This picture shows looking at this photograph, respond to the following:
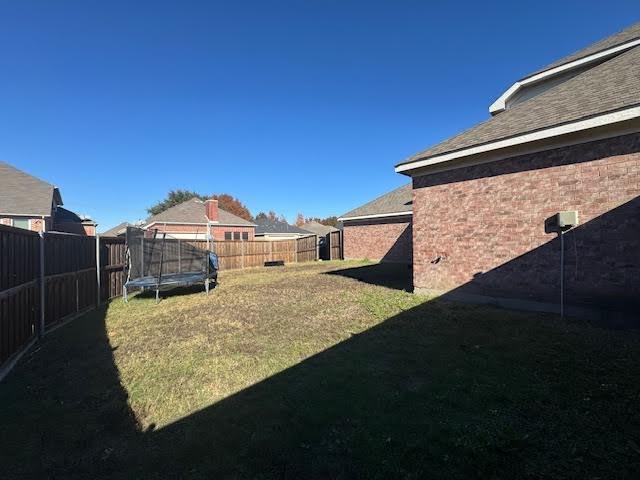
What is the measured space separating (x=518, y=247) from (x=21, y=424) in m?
8.39

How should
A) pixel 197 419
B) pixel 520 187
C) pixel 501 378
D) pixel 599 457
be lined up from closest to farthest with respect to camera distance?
pixel 599 457
pixel 197 419
pixel 501 378
pixel 520 187

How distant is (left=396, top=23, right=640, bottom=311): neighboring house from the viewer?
5.70 metres

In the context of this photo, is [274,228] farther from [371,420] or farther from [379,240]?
[371,420]

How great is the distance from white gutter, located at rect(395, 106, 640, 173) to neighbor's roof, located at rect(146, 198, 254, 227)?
26887 mm

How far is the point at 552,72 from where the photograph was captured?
33.2 ft

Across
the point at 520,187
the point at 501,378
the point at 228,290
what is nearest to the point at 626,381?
the point at 501,378

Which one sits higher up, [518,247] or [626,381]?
[518,247]

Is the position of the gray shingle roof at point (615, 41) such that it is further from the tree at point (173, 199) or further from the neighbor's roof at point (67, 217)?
the tree at point (173, 199)

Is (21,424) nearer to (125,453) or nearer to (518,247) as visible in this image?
(125,453)

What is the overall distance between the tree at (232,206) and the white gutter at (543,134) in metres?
58.6

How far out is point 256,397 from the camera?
361 centimetres

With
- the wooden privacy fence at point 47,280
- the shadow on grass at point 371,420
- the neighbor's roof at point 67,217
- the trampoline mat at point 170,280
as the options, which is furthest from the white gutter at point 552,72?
the neighbor's roof at point 67,217

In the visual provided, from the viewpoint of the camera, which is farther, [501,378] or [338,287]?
[338,287]

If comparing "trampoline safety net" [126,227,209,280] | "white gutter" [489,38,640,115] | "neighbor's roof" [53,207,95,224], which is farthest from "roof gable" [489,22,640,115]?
"neighbor's roof" [53,207,95,224]
